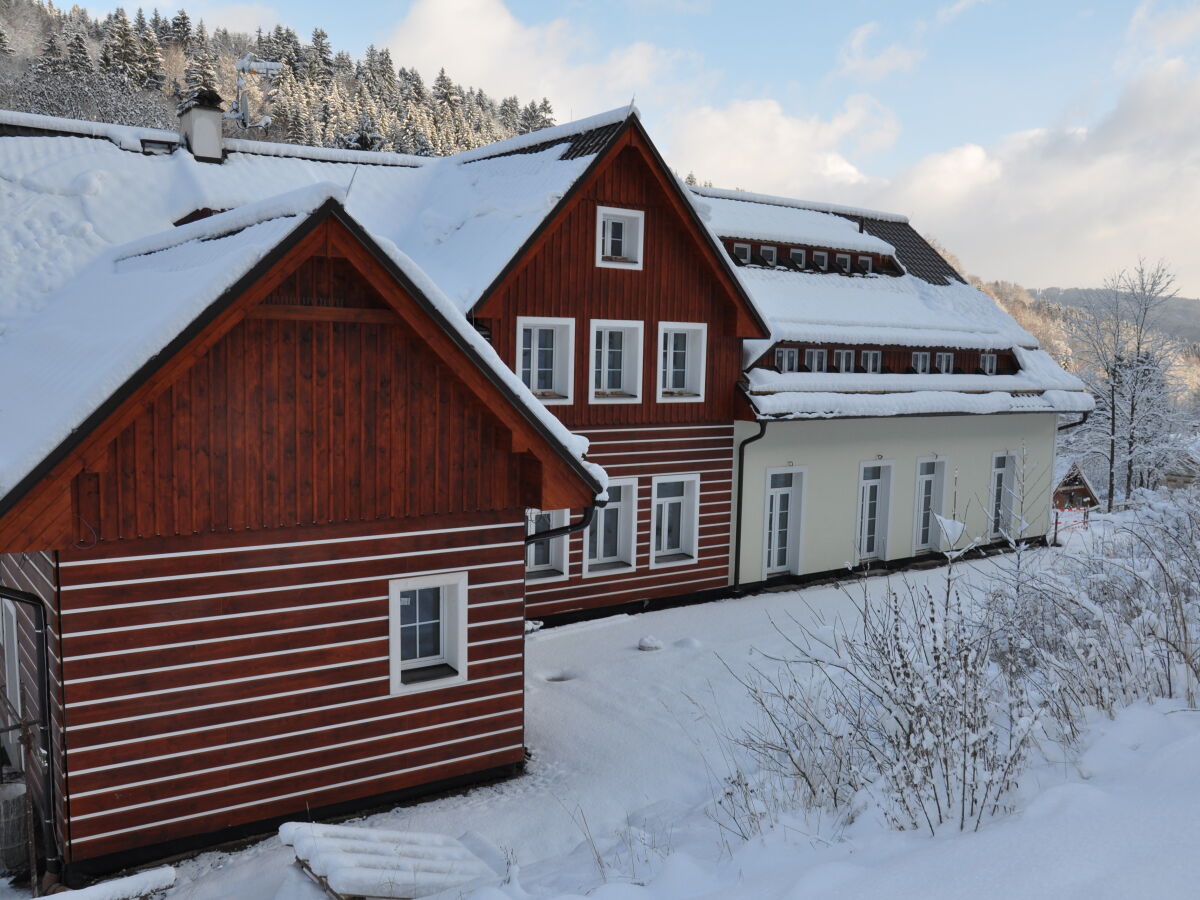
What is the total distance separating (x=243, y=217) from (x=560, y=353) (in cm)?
712

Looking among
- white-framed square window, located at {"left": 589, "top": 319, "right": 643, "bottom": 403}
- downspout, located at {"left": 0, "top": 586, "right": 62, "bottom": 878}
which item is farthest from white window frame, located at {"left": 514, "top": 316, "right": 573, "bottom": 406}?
downspout, located at {"left": 0, "top": 586, "right": 62, "bottom": 878}

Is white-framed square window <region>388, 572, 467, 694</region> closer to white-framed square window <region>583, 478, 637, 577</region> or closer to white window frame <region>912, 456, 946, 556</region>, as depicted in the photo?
white-framed square window <region>583, 478, 637, 577</region>

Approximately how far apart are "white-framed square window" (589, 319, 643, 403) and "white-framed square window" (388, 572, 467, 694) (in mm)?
6813

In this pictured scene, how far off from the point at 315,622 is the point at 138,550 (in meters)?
1.70

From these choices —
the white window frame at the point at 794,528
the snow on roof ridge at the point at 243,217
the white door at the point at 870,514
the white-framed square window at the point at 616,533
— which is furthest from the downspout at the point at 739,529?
the snow on roof ridge at the point at 243,217

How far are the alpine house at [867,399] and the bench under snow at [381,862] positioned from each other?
1104 cm

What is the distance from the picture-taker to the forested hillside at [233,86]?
226 ft

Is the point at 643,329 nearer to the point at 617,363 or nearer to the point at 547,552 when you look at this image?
the point at 617,363

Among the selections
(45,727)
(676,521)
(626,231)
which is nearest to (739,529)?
(676,521)

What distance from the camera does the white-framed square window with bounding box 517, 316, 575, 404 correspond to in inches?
595

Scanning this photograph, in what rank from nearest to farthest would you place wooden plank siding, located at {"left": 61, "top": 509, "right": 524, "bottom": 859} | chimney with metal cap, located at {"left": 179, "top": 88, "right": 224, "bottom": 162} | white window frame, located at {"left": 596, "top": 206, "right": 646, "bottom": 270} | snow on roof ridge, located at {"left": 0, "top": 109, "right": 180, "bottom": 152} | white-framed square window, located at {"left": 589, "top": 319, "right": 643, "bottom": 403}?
wooden plank siding, located at {"left": 61, "top": 509, "right": 524, "bottom": 859}
white window frame, located at {"left": 596, "top": 206, "right": 646, "bottom": 270}
snow on roof ridge, located at {"left": 0, "top": 109, "right": 180, "bottom": 152}
white-framed square window, located at {"left": 589, "top": 319, "right": 643, "bottom": 403}
chimney with metal cap, located at {"left": 179, "top": 88, "right": 224, "bottom": 162}

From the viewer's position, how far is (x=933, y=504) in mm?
21109

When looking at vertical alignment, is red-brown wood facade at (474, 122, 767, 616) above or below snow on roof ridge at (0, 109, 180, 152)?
below

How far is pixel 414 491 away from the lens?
878 cm
